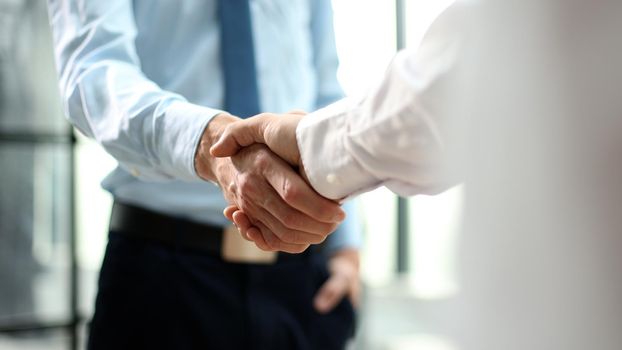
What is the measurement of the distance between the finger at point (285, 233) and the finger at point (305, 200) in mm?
60

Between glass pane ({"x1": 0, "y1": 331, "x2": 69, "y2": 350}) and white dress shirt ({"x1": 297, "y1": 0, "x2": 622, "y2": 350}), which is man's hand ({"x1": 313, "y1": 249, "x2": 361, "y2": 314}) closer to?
white dress shirt ({"x1": 297, "y1": 0, "x2": 622, "y2": 350})

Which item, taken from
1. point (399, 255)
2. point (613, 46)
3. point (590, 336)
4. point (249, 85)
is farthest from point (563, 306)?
point (399, 255)

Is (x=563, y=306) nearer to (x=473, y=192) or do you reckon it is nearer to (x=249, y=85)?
(x=473, y=192)

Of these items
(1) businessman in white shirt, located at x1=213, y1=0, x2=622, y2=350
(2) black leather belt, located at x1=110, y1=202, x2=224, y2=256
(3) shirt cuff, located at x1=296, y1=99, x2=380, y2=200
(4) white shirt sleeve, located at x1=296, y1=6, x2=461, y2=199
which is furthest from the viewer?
(2) black leather belt, located at x1=110, y1=202, x2=224, y2=256

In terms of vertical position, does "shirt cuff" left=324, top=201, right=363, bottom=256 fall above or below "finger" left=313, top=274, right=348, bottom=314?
above

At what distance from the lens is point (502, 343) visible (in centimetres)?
43

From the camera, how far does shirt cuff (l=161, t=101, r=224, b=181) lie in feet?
3.10

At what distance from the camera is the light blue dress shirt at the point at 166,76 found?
3.22 ft

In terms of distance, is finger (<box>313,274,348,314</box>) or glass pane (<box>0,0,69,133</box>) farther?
glass pane (<box>0,0,69,133</box>)

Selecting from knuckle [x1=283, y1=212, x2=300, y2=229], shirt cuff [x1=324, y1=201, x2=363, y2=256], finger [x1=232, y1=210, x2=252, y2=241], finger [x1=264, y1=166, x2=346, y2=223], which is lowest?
shirt cuff [x1=324, y1=201, x2=363, y2=256]

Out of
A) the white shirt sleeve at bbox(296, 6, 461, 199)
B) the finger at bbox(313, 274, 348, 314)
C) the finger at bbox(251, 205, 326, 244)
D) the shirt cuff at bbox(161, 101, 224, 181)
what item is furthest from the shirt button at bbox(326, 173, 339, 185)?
the finger at bbox(313, 274, 348, 314)

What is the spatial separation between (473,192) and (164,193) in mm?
763

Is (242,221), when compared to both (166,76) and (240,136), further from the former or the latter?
(166,76)

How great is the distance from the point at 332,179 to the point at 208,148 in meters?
0.22
